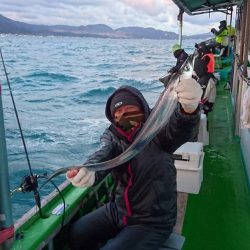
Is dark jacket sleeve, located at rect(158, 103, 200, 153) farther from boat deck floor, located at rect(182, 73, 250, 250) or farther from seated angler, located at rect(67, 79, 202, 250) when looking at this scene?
boat deck floor, located at rect(182, 73, 250, 250)

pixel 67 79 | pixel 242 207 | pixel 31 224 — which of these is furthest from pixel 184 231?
pixel 67 79

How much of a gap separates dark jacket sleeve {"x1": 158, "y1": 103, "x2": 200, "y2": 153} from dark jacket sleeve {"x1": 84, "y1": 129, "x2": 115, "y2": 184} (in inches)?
15.5

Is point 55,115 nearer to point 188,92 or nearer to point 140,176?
point 140,176

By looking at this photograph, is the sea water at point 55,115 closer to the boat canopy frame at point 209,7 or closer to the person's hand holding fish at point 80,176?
the person's hand holding fish at point 80,176

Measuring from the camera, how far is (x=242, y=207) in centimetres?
389

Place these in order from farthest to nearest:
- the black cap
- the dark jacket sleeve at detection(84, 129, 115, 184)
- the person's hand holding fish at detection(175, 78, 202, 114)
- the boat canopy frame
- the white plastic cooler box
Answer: the boat canopy frame → the white plastic cooler box → the dark jacket sleeve at detection(84, 129, 115, 184) → the black cap → the person's hand holding fish at detection(175, 78, 202, 114)

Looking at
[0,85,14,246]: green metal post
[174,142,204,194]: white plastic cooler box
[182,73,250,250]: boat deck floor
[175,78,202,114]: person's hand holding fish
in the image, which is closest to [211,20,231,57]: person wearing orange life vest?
[182,73,250,250]: boat deck floor

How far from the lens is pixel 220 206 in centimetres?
393

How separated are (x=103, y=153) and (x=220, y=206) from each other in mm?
1960

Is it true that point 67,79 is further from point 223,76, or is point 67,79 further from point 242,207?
point 242,207

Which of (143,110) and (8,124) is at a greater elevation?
(143,110)

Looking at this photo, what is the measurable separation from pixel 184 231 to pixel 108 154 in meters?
1.43

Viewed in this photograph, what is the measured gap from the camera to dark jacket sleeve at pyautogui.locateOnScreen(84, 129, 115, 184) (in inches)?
99.2

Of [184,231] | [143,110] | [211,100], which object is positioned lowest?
[184,231]
